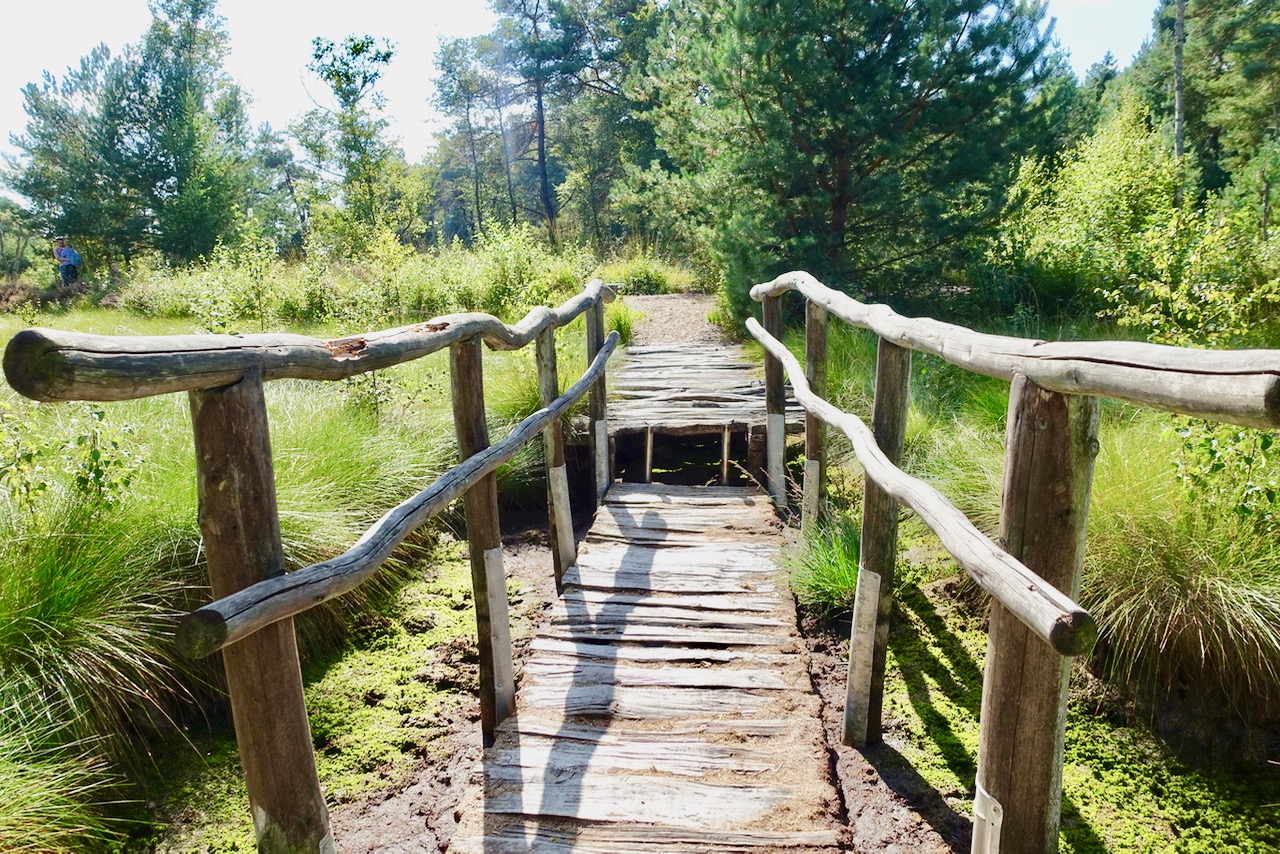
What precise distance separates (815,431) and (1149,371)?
3.39 metres

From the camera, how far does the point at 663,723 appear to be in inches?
118

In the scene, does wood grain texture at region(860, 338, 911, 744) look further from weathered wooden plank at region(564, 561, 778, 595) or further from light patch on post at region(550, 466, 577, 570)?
light patch on post at region(550, 466, 577, 570)

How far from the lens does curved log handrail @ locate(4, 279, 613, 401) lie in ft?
3.95

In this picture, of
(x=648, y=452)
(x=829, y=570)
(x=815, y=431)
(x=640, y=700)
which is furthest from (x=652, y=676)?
(x=648, y=452)

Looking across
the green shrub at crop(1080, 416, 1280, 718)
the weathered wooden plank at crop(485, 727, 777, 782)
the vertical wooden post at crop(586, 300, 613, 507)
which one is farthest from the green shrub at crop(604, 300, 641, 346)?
the weathered wooden plank at crop(485, 727, 777, 782)

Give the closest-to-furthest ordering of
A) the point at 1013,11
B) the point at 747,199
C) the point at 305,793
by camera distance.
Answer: the point at 305,793
the point at 1013,11
the point at 747,199

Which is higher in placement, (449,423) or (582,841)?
(449,423)

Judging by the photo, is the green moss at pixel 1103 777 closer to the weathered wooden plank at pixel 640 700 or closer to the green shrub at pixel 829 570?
the green shrub at pixel 829 570

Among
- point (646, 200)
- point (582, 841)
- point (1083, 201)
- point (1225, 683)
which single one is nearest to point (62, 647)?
point (582, 841)

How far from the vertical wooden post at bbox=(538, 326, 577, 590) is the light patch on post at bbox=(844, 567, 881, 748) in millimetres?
1860

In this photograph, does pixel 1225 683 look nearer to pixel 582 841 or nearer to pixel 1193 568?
pixel 1193 568

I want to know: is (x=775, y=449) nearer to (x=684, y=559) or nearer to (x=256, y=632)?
(x=684, y=559)

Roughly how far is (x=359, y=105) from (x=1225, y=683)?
16948mm

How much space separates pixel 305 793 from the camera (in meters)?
1.80
